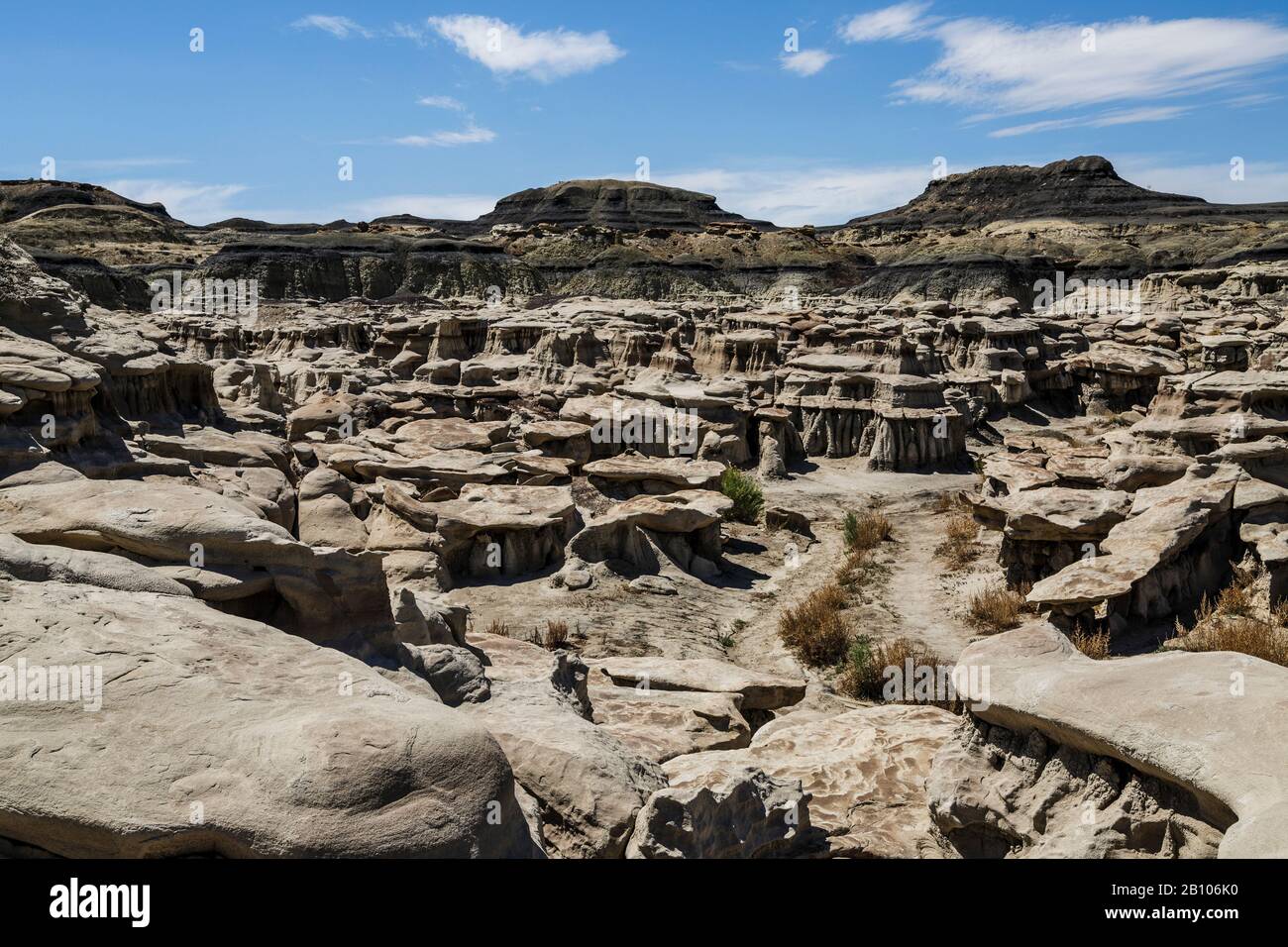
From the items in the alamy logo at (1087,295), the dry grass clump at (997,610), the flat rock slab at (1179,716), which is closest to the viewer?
the flat rock slab at (1179,716)

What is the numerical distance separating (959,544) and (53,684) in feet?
46.7

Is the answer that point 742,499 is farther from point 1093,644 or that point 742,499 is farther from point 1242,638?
point 1242,638

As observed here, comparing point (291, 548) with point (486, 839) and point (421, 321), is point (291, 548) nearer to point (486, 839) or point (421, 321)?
point (486, 839)

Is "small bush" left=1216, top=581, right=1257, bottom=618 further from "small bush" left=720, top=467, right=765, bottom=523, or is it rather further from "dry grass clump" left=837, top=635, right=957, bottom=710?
"small bush" left=720, top=467, right=765, bottom=523

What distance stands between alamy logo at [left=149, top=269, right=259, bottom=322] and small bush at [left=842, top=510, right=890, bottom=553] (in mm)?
50163

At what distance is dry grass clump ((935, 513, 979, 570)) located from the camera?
15.4 meters

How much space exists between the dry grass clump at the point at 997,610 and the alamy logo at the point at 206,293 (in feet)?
180

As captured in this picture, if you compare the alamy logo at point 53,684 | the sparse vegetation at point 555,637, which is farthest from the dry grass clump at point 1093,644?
the alamy logo at point 53,684

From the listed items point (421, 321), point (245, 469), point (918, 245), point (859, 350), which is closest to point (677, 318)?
point (421, 321)

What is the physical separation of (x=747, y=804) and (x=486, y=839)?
1.81 metres
